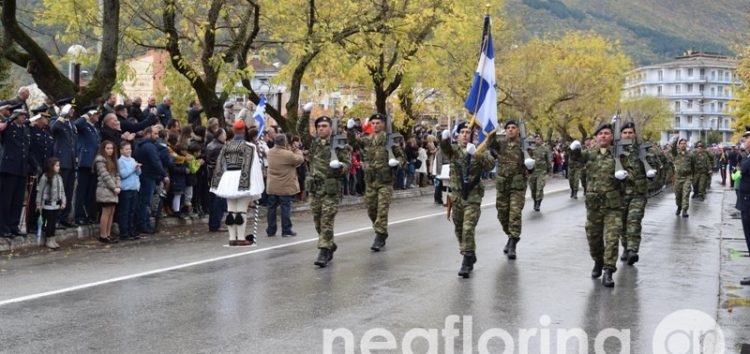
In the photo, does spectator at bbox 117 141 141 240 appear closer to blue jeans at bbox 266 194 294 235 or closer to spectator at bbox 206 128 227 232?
spectator at bbox 206 128 227 232

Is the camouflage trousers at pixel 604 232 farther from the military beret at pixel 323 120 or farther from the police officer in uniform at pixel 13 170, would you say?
the police officer in uniform at pixel 13 170

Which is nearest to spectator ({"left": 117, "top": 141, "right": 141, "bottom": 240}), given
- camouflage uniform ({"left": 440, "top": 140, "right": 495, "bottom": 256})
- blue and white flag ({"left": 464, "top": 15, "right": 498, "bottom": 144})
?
blue and white flag ({"left": 464, "top": 15, "right": 498, "bottom": 144})

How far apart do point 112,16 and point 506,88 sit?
1424 inches

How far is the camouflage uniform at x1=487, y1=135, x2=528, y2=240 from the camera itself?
13.9 meters

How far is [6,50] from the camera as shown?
1725cm

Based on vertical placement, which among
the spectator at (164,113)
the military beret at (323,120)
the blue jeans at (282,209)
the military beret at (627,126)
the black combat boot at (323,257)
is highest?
the spectator at (164,113)

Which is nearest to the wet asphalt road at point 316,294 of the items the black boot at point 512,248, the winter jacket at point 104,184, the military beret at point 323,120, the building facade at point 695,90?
Result: the black boot at point 512,248

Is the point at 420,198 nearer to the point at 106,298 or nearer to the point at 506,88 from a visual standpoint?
the point at 106,298

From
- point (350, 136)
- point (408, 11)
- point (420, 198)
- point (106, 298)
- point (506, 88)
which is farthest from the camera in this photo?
point (506, 88)

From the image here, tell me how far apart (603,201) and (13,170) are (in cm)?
829

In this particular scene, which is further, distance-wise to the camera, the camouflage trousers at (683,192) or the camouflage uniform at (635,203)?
the camouflage trousers at (683,192)

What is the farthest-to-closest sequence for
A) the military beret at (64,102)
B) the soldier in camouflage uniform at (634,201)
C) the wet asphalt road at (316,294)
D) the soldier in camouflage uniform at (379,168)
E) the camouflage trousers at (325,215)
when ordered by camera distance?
the military beret at (64,102), the soldier in camouflage uniform at (379,168), the soldier in camouflage uniform at (634,201), the camouflage trousers at (325,215), the wet asphalt road at (316,294)

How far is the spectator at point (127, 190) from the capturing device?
1515cm

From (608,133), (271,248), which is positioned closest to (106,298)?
(271,248)
